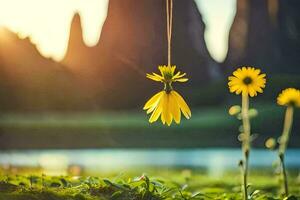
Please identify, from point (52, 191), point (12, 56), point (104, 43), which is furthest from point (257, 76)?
point (104, 43)

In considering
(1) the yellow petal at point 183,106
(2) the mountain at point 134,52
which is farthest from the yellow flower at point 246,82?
(2) the mountain at point 134,52

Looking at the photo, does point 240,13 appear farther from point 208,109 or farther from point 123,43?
point 208,109

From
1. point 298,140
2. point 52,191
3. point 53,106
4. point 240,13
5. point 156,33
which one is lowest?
point 52,191

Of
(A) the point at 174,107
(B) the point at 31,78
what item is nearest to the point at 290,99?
(A) the point at 174,107

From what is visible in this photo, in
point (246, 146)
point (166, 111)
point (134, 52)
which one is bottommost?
point (246, 146)

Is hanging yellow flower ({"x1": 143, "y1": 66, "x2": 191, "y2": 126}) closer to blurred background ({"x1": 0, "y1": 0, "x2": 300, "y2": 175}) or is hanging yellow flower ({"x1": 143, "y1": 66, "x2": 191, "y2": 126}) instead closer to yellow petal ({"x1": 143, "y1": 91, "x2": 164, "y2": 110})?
yellow petal ({"x1": 143, "y1": 91, "x2": 164, "y2": 110})

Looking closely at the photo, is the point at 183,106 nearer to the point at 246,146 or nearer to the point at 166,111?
the point at 166,111

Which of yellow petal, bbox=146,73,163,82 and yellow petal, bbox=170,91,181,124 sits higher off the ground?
yellow petal, bbox=146,73,163,82

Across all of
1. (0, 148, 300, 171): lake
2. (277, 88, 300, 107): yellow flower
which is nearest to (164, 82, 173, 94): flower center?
(277, 88, 300, 107): yellow flower

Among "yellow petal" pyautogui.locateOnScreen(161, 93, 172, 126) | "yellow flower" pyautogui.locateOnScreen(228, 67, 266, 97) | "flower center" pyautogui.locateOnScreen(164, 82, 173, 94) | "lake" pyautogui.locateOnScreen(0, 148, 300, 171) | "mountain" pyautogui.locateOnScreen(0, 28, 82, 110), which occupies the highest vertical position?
"mountain" pyautogui.locateOnScreen(0, 28, 82, 110)

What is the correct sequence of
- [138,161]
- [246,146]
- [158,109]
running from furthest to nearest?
[138,161] → [158,109] → [246,146]

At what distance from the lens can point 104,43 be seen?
171ft

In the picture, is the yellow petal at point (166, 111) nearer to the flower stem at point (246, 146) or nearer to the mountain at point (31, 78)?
the flower stem at point (246, 146)

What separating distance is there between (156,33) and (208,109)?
1318 centimetres
